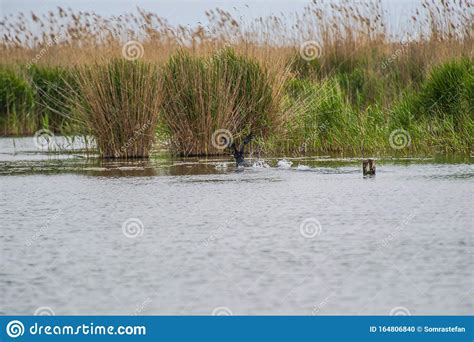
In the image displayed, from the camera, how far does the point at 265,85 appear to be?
16.2m

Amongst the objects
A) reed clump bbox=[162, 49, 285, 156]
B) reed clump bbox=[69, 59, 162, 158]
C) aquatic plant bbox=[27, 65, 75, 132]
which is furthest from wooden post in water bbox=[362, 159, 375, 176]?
aquatic plant bbox=[27, 65, 75, 132]

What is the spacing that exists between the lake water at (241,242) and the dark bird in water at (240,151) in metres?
1.27

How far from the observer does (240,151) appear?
1541 centimetres

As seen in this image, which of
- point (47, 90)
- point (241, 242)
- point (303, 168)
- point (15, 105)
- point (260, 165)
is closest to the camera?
point (241, 242)

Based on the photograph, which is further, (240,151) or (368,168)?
(240,151)

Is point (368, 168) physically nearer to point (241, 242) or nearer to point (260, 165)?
point (260, 165)

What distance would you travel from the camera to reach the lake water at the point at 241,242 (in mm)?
6422

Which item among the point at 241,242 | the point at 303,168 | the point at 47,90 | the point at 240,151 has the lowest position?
the point at 241,242

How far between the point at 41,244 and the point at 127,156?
7948mm

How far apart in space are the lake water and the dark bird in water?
1274 mm

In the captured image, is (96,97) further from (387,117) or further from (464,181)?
(464,181)

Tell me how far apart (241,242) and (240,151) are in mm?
7143

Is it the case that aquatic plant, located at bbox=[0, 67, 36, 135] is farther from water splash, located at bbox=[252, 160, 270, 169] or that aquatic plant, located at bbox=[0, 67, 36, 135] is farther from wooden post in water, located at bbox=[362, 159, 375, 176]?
wooden post in water, located at bbox=[362, 159, 375, 176]

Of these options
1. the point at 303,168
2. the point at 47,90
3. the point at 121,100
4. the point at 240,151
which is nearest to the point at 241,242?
the point at 303,168
